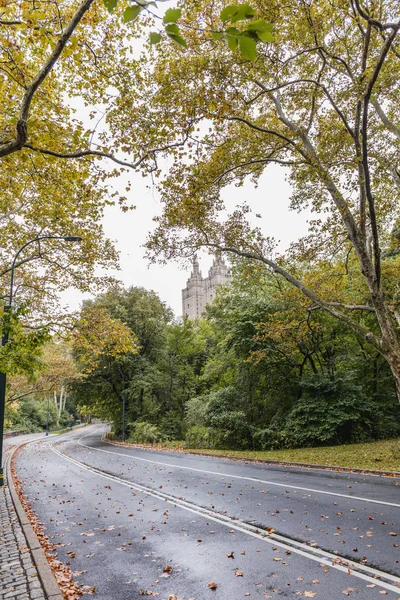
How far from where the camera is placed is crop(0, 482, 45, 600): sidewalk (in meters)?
4.50

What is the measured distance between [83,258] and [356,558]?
46.9 ft

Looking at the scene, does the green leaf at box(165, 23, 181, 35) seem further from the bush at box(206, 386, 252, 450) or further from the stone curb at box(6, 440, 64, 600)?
the bush at box(206, 386, 252, 450)

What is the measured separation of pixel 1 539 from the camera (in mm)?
6801

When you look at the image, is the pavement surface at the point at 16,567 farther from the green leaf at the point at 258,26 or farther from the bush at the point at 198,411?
the bush at the point at 198,411

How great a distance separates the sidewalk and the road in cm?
59

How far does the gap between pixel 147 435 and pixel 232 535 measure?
2462 centimetres

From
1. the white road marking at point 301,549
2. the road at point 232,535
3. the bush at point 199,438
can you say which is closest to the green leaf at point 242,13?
the road at point 232,535

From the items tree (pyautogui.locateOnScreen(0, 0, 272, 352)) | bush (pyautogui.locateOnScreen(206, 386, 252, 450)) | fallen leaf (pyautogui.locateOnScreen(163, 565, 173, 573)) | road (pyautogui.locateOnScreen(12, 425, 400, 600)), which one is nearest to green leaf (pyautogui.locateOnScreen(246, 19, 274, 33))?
tree (pyautogui.locateOnScreen(0, 0, 272, 352))

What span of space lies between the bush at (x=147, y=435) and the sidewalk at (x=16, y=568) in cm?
2206

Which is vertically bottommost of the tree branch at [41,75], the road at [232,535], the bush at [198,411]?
the road at [232,535]

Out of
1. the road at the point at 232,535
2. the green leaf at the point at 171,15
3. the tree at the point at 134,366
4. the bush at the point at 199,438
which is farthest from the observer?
the tree at the point at 134,366

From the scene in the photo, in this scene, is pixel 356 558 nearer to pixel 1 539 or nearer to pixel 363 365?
pixel 1 539

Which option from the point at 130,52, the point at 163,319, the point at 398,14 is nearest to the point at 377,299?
the point at 398,14

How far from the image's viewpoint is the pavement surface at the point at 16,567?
4508 mm
